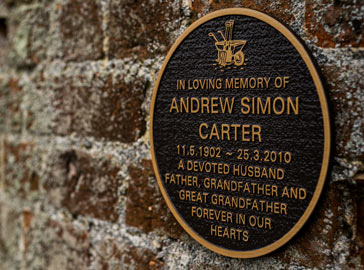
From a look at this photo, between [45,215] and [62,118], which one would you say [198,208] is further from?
[45,215]

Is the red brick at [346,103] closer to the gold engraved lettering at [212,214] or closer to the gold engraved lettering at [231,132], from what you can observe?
the gold engraved lettering at [231,132]

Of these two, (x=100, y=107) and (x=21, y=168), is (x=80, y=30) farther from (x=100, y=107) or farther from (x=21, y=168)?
(x=21, y=168)

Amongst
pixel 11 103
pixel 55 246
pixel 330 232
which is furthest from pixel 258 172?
pixel 11 103

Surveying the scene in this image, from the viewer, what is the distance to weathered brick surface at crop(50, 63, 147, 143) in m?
1.34

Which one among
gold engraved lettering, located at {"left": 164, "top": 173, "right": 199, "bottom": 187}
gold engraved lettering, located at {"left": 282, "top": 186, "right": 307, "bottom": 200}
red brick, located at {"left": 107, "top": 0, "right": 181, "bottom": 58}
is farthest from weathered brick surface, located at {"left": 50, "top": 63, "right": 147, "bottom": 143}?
gold engraved lettering, located at {"left": 282, "top": 186, "right": 307, "bottom": 200}

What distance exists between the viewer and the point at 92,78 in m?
1.48

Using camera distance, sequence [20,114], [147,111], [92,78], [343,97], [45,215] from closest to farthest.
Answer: [343,97], [147,111], [92,78], [45,215], [20,114]

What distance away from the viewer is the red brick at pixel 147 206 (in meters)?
1.25

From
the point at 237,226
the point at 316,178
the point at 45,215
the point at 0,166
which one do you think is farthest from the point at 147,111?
the point at 0,166

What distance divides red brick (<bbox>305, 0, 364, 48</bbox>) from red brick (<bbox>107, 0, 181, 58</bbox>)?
41 cm

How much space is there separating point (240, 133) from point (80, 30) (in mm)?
840

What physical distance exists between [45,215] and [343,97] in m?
1.37

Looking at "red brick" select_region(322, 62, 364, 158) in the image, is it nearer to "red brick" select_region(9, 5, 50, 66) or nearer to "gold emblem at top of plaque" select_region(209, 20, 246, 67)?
"gold emblem at top of plaque" select_region(209, 20, 246, 67)

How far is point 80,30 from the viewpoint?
5.02 feet
